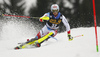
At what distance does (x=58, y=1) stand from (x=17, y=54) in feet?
23.8

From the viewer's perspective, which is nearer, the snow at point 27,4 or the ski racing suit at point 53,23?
the ski racing suit at point 53,23

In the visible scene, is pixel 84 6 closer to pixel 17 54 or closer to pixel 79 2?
pixel 79 2

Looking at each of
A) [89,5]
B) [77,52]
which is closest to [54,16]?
[77,52]

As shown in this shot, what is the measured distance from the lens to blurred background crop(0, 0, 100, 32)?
10.3 m

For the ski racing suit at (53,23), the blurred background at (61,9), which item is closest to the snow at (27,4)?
the blurred background at (61,9)

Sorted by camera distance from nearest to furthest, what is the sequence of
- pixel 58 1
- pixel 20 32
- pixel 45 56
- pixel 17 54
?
pixel 45 56
pixel 17 54
pixel 20 32
pixel 58 1

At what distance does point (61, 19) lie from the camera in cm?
551

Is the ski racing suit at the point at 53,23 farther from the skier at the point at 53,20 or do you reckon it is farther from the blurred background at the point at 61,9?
the blurred background at the point at 61,9

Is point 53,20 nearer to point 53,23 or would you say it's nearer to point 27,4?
point 53,23

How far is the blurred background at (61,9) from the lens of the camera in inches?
406

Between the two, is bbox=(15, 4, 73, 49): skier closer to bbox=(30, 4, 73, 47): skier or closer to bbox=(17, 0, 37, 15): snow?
bbox=(30, 4, 73, 47): skier

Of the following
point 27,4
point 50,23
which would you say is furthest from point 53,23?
point 27,4

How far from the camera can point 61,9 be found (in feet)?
35.1

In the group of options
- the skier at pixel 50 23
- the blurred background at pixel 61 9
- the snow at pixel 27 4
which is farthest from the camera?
the blurred background at pixel 61 9
